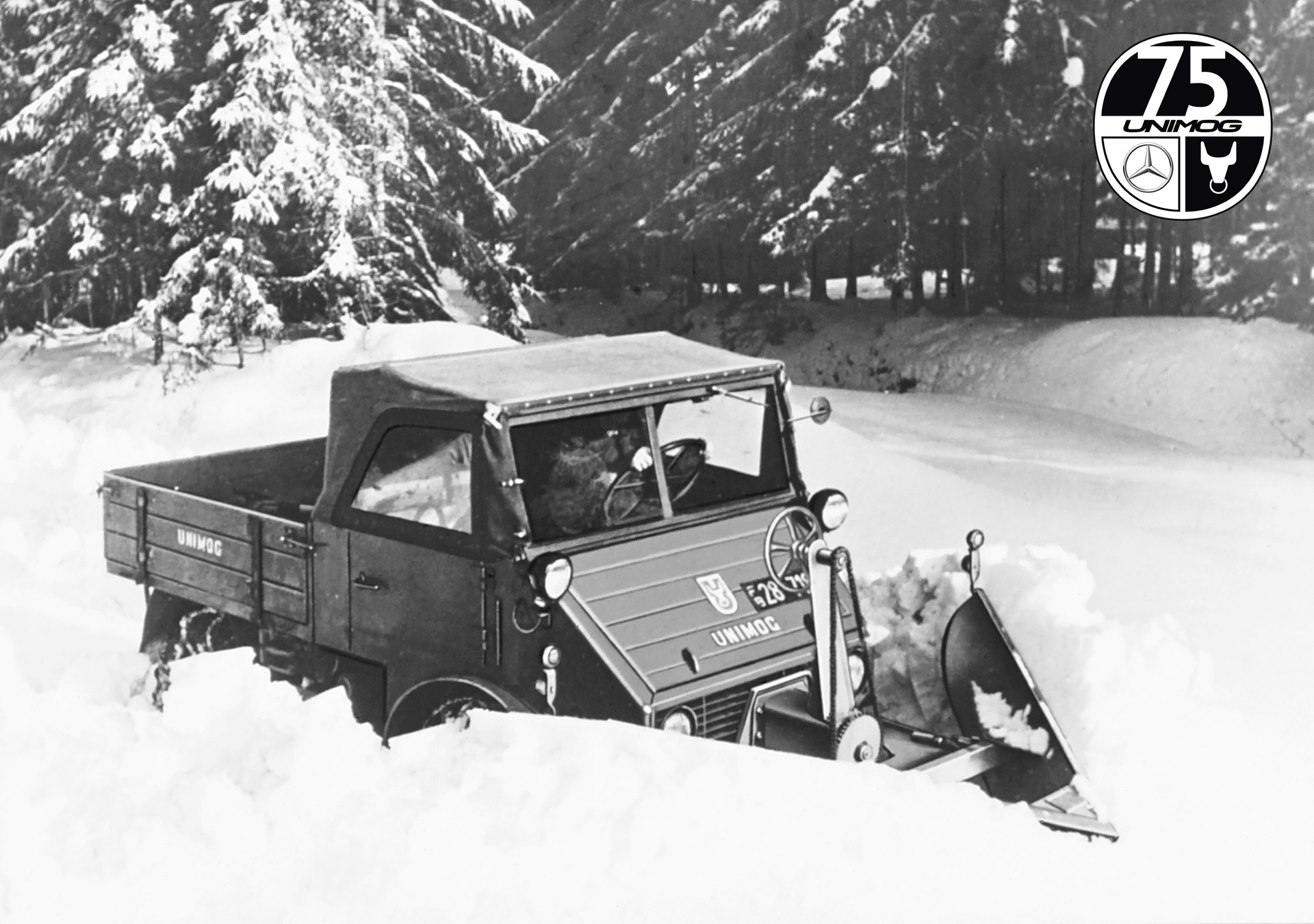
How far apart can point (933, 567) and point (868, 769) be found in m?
1.96

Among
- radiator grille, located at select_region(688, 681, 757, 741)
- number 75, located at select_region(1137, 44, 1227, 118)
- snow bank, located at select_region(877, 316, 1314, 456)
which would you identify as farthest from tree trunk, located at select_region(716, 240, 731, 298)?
radiator grille, located at select_region(688, 681, 757, 741)

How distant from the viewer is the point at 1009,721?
216 inches

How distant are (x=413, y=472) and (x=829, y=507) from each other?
163 centimetres

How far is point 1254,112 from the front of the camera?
7.66 metres

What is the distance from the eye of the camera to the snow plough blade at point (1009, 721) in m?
5.27

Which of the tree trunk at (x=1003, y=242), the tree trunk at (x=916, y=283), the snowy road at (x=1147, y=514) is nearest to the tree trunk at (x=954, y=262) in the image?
the tree trunk at (x=916, y=283)

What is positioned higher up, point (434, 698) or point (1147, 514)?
point (434, 698)

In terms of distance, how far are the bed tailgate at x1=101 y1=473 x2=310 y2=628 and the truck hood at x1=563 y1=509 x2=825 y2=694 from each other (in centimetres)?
139

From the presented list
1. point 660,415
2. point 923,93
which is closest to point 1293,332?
point 923,93

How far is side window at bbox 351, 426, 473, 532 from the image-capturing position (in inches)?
221

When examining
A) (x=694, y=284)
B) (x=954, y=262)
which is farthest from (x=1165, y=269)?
(x=694, y=284)

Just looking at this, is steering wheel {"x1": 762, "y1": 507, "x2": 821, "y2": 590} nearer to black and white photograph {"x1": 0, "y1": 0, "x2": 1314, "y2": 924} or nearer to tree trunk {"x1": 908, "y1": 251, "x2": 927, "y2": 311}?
black and white photograph {"x1": 0, "y1": 0, "x2": 1314, "y2": 924}

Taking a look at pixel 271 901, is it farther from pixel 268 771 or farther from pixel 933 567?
pixel 933 567

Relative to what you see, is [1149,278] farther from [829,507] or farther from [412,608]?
[412,608]
